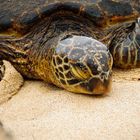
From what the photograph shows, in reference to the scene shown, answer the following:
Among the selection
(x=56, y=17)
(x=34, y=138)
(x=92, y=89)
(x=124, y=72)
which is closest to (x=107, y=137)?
(x=34, y=138)

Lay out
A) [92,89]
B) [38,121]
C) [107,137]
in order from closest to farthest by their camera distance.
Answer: [107,137]
[38,121]
[92,89]

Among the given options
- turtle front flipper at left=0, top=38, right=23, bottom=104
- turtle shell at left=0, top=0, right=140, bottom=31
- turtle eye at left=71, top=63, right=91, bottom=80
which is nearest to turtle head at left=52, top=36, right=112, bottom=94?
turtle eye at left=71, top=63, right=91, bottom=80

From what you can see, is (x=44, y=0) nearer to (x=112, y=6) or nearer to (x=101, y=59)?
(x=112, y=6)

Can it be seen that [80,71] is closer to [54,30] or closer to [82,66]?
[82,66]

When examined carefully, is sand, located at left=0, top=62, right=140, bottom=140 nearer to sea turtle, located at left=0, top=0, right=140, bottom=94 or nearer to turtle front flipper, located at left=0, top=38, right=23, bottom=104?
turtle front flipper, located at left=0, top=38, right=23, bottom=104

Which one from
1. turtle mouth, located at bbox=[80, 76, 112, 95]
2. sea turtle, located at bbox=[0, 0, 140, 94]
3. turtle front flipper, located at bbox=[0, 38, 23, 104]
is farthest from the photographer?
sea turtle, located at bbox=[0, 0, 140, 94]

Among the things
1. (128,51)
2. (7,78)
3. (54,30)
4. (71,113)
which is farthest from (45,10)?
(71,113)
